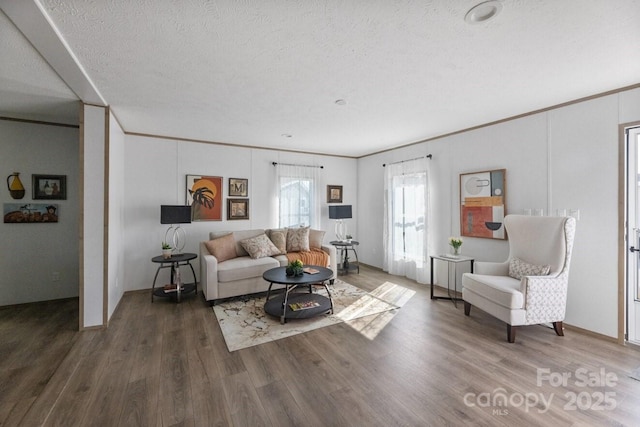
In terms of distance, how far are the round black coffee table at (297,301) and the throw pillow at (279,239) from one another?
0.99 meters

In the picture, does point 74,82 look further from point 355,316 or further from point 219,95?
point 355,316

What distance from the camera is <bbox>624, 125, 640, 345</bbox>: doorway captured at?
2688 millimetres

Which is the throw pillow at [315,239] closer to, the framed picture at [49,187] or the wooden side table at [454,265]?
the wooden side table at [454,265]

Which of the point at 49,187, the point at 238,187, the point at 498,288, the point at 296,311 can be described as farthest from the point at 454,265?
the point at 49,187

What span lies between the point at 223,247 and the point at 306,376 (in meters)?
2.66

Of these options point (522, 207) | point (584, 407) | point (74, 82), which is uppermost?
point (74, 82)

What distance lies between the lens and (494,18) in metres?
1.71

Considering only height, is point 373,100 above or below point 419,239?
above

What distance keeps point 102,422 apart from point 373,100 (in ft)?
11.5

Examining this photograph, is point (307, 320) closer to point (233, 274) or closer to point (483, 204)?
point (233, 274)

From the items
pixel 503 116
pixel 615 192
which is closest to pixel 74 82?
pixel 503 116

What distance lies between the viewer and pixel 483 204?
3.95 meters

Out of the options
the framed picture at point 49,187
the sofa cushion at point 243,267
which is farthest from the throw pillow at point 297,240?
the framed picture at point 49,187

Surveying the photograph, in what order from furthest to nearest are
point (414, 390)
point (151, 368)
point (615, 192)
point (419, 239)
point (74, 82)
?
point (419, 239) < point (615, 192) < point (74, 82) < point (151, 368) < point (414, 390)
